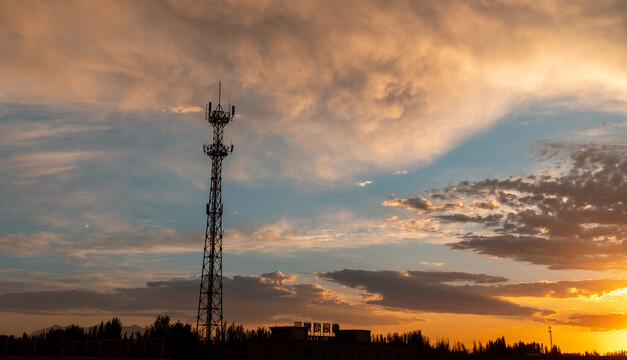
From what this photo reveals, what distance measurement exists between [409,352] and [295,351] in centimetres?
3167

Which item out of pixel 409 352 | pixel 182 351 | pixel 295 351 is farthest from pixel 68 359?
pixel 182 351

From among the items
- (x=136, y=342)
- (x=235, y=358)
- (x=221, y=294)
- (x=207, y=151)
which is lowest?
(x=235, y=358)

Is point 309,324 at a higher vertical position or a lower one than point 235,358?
higher

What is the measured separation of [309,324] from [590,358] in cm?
5248

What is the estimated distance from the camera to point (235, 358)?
422ft

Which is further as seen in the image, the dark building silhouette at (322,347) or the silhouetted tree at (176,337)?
the silhouetted tree at (176,337)

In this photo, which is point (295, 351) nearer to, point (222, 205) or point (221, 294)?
point (221, 294)

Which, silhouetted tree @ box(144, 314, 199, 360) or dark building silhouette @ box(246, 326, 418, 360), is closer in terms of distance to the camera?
dark building silhouette @ box(246, 326, 418, 360)

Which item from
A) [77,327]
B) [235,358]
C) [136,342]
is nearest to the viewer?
[136,342]

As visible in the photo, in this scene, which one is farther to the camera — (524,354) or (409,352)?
(409,352)

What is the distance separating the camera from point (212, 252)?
289 ft

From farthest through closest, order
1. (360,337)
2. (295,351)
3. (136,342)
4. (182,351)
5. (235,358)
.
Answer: (182,351) < (235,358) < (360,337) < (295,351) < (136,342)

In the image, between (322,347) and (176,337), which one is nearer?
(322,347)

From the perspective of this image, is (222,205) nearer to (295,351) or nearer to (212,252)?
(212,252)
